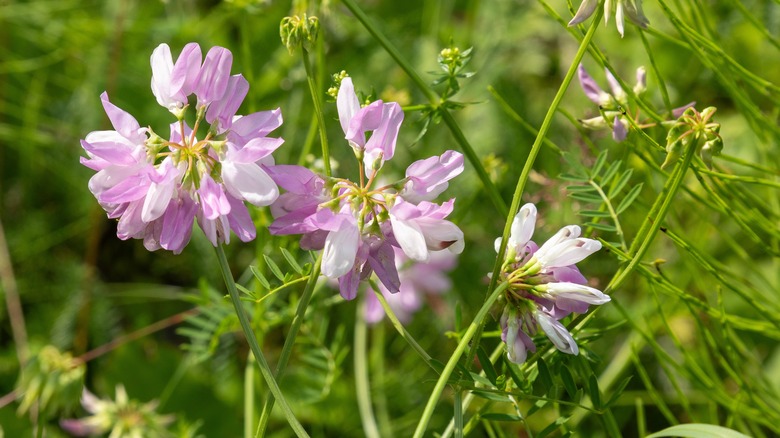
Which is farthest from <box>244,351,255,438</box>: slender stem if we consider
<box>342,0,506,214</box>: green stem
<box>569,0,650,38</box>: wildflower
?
<box>569,0,650,38</box>: wildflower

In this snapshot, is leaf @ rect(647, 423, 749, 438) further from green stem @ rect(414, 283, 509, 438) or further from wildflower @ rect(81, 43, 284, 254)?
wildflower @ rect(81, 43, 284, 254)

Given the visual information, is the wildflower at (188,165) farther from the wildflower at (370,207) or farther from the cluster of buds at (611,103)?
the cluster of buds at (611,103)

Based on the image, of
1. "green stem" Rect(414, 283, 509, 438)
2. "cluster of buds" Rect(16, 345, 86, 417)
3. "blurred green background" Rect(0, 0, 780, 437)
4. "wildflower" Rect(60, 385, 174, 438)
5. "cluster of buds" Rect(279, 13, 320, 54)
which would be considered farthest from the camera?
"blurred green background" Rect(0, 0, 780, 437)

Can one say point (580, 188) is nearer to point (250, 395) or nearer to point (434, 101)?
point (434, 101)

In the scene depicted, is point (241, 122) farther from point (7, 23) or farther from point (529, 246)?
point (7, 23)

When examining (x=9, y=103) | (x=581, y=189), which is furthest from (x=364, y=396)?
(x=9, y=103)

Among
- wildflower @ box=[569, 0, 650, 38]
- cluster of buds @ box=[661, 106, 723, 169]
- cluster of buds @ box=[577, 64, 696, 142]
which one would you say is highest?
wildflower @ box=[569, 0, 650, 38]
